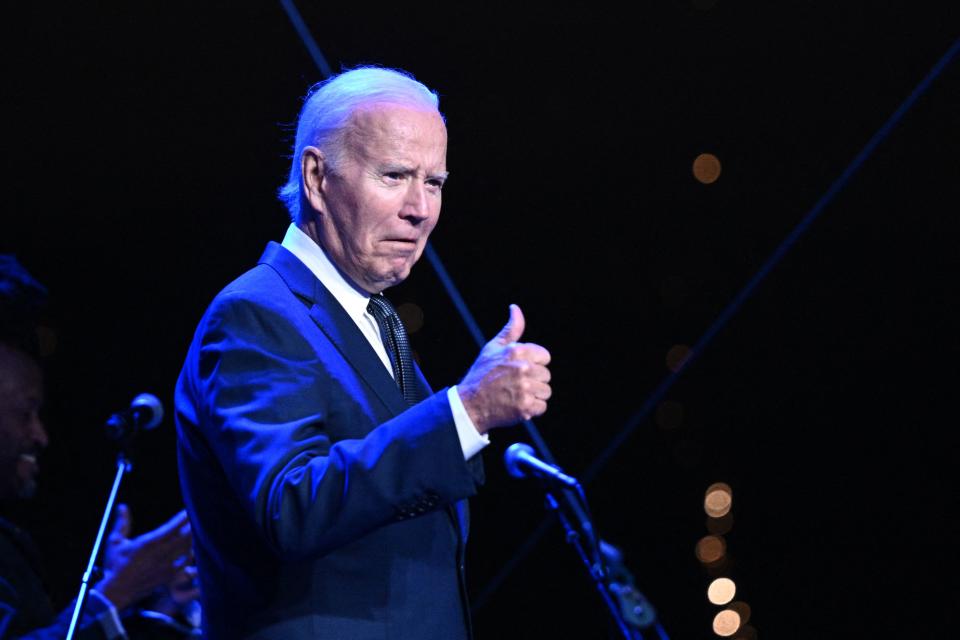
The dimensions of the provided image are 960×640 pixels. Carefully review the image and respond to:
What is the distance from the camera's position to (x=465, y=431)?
4.22 ft

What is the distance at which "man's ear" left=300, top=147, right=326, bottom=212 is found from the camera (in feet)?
5.61

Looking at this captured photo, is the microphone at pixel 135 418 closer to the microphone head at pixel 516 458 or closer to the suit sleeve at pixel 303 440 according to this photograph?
the microphone head at pixel 516 458

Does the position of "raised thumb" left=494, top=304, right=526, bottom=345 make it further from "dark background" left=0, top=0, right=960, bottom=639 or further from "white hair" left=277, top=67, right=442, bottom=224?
"dark background" left=0, top=0, right=960, bottom=639

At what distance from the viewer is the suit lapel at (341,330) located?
1.53 metres

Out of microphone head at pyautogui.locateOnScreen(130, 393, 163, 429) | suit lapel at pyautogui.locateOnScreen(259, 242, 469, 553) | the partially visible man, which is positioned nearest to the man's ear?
suit lapel at pyautogui.locateOnScreen(259, 242, 469, 553)

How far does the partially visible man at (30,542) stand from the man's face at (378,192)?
4.91 ft

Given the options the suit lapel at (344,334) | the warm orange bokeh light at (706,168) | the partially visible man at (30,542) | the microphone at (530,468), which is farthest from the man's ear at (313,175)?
the warm orange bokeh light at (706,168)

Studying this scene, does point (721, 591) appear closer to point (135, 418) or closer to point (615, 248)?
point (615, 248)

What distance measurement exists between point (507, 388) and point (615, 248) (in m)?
2.47

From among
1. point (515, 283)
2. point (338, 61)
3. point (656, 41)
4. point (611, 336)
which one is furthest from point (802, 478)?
point (338, 61)

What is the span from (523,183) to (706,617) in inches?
66.4

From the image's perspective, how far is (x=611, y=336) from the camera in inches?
147

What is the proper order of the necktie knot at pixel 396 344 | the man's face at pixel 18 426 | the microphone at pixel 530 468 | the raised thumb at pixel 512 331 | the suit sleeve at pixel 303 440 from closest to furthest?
the suit sleeve at pixel 303 440
the raised thumb at pixel 512 331
the necktie knot at pixel 396 344
the microphone at pixel 530 468
the man's face at pixel 18 426

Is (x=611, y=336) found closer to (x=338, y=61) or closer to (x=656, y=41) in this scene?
(x=656, y=41)
